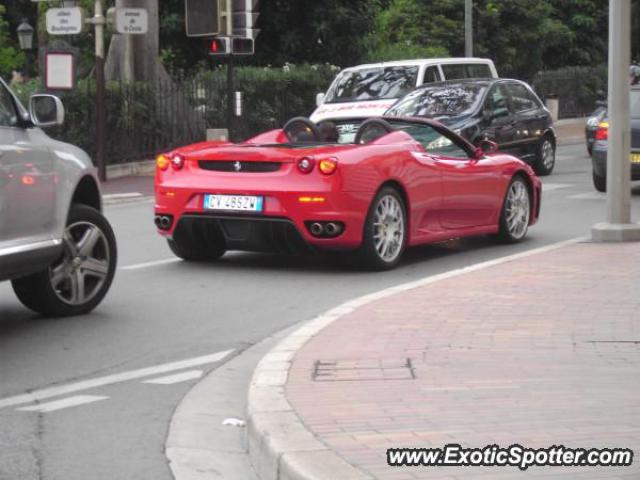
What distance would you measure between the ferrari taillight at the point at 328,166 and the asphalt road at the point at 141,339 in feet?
2.85

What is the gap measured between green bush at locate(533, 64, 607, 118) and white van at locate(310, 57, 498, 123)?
69.0 ft

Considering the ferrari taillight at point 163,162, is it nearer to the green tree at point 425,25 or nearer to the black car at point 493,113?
the black car at point 493,113

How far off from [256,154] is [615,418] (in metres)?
6.08

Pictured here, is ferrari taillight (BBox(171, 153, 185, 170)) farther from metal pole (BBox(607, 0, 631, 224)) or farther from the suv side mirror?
metal pole (BBox(607, 0, 631, 224))

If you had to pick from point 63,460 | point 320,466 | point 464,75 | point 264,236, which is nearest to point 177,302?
point 264,236

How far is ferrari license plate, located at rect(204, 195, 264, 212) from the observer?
1132 cm

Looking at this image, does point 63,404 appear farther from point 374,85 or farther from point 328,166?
point 374,85

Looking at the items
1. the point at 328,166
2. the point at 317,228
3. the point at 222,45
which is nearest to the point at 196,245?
the point at 317,228

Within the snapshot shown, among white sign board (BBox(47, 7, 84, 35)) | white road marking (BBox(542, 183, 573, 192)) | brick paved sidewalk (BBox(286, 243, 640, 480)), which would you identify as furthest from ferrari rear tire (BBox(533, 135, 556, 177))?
brick paved sidewalk (BBox(286, 243, 640, 480))

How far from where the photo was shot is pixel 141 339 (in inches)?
340

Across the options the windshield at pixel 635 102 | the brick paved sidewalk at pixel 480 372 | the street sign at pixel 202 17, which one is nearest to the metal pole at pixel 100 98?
the street sign at pixel 202 17

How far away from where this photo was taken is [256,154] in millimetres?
11492

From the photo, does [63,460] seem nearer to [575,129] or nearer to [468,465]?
[468,465]

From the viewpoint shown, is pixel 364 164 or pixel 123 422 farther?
pixel 364 164
